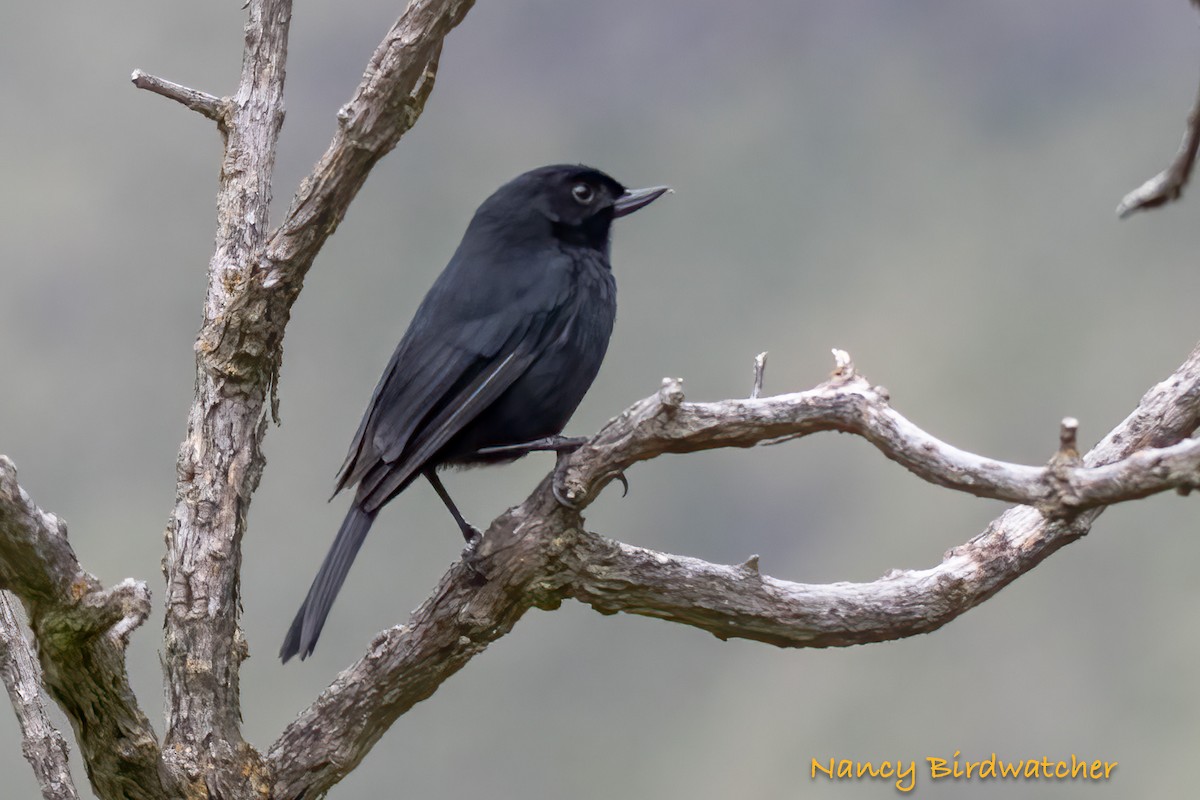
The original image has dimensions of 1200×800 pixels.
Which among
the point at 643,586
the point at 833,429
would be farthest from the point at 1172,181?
the point at 643,586

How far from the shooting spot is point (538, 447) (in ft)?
11.5

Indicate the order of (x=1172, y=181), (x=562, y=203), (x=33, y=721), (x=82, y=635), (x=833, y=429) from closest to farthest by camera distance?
(x=1172, y=181) → (x=82, y=635) → (x=833, y=429) → (x=33, y=721) → (x=562, y=203)

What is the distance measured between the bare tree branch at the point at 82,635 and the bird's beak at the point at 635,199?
2.16m

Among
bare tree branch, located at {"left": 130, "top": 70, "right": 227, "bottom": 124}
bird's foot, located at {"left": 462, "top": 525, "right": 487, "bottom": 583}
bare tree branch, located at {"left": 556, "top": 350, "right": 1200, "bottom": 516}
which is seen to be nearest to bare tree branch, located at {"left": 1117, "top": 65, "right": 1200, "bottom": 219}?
bare tree branch, located at {"left": 556, "top": 350, "right": 1200, "bottom": 516}

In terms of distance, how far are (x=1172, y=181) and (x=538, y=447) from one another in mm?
1872

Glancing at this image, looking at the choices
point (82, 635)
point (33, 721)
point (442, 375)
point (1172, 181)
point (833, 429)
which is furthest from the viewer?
point (442, 375)

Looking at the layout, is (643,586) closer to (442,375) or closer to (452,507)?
(452,507)

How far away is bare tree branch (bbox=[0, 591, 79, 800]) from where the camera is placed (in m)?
3.66

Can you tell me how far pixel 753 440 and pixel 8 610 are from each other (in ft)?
7.51

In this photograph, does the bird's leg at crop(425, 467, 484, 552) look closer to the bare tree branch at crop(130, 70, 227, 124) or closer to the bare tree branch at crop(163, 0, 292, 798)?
the bare tree branch at crop(163, 0, 292, 798)

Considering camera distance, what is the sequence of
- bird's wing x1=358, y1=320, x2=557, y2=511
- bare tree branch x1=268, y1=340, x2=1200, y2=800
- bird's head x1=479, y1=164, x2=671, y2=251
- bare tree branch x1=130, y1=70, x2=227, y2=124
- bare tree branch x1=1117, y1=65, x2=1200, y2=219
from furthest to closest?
bird's head x1=479, y1=164, x2=671, y2=251 → bare tree branch x1=130, y1=70, x2=227, y2=124 → bird's wing x1=358, y1=320, x2=557, y2=511 → bare tree branch x1=268, y1=340, x2=1200, y2=800 → bare tree branch x1=1117, y1=65, x2=1200, y2=219

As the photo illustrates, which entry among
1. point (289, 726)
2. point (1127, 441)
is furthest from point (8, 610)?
point (1127, 441)

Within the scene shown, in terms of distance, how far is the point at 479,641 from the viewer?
344 centimetres

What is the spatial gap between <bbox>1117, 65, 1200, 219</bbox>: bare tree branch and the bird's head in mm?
2339
